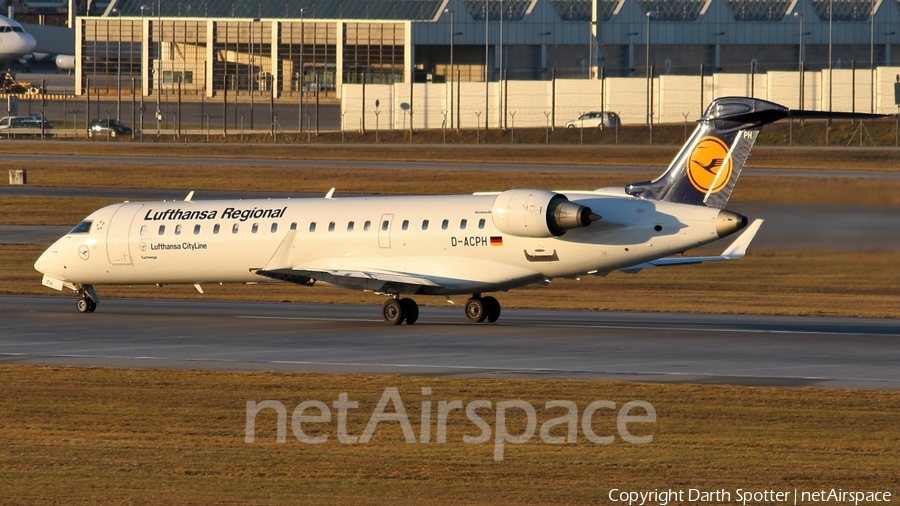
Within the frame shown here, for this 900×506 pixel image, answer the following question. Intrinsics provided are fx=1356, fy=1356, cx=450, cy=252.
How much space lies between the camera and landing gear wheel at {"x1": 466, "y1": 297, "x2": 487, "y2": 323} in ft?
108

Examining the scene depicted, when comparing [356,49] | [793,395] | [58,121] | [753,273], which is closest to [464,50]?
[356,49]

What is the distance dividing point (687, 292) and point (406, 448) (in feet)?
83.6

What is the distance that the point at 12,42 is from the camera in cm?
12419

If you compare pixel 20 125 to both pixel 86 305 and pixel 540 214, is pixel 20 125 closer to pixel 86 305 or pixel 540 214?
pixel 86 305

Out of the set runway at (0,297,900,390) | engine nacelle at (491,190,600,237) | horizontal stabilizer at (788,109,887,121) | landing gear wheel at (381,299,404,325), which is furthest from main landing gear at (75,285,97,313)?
horizontal stabilizer at (788,109,887,121)

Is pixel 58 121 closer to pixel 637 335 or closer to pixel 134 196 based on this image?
pixel 134 196

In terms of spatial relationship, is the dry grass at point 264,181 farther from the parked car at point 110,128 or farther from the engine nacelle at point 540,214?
Result: the engine nacelle at point 540,214

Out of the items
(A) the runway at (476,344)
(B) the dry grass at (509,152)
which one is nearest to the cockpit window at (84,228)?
(A) the runway at (476,344)

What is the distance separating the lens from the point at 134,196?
66.6 meters

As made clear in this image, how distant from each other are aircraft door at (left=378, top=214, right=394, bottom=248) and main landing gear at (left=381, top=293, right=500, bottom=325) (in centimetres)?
142

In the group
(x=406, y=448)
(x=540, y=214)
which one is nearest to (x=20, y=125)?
(x=540, y=214)

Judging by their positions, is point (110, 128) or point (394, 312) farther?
point (110, 128)

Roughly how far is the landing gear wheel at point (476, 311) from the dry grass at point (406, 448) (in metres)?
9.36

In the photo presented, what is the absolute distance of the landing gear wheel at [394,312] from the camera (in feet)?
107
